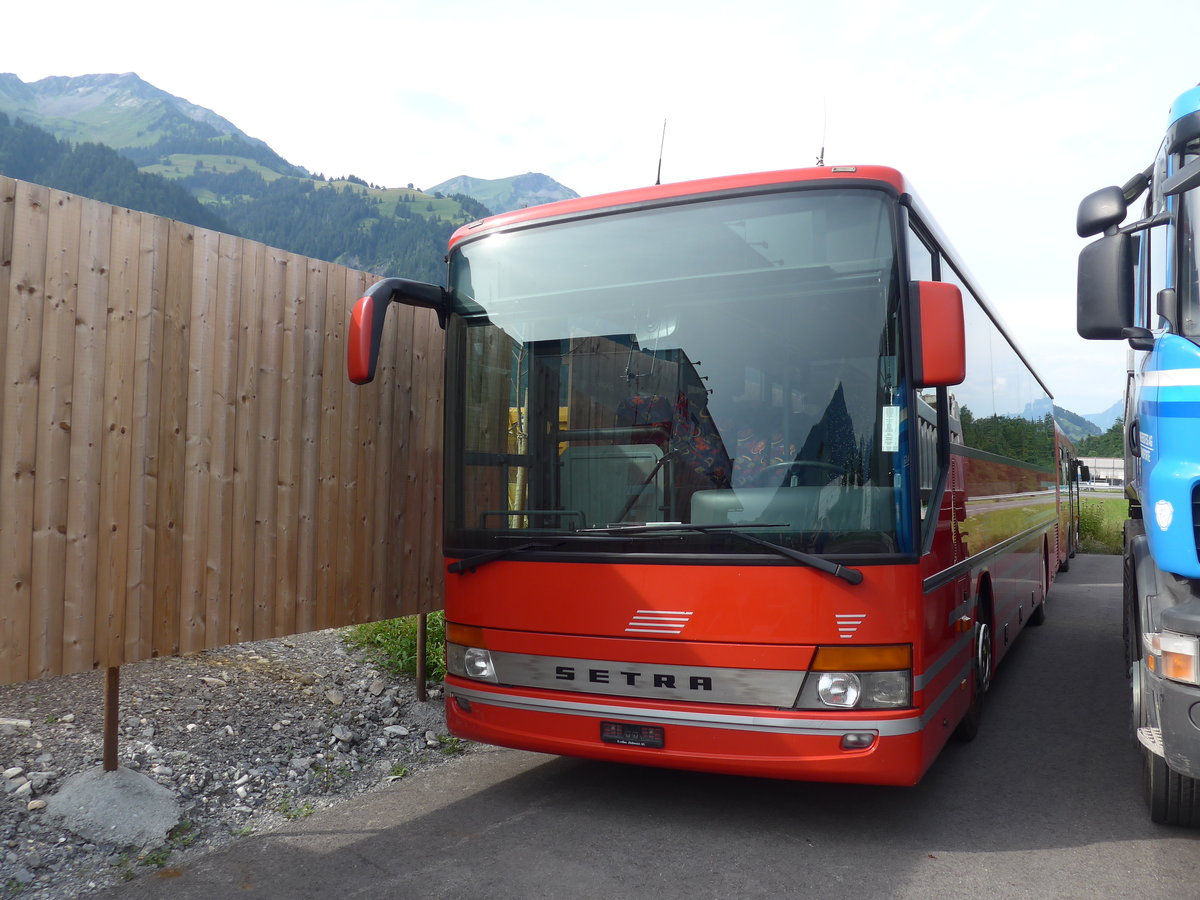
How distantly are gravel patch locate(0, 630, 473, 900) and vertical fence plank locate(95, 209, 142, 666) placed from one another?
75 cm

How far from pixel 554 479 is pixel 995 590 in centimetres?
359

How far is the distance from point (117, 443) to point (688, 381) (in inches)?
101

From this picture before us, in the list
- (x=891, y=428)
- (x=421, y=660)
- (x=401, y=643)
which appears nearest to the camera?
(x=891, y=428)

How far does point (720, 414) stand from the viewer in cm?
438

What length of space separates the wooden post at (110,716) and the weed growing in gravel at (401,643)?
248 centimetres

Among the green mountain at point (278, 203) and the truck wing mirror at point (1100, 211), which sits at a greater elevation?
the green mountain at point (278, 203)

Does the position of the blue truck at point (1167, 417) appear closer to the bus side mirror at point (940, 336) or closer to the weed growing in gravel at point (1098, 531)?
the bus side mirror at point (940, 336)

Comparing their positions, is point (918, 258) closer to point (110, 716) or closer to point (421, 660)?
point (421, 660)

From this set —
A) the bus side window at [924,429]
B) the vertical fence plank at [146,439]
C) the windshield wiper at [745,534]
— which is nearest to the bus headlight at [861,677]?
the windshield wiper at [745,534]

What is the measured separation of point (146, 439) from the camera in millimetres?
4543

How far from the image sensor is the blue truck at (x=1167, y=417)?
3434mm

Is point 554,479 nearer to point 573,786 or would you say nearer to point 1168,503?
point 573,786

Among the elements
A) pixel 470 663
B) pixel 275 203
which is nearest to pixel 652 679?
pixel 470 663

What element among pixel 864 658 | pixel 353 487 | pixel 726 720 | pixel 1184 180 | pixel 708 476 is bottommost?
Result: pixel 726 720
